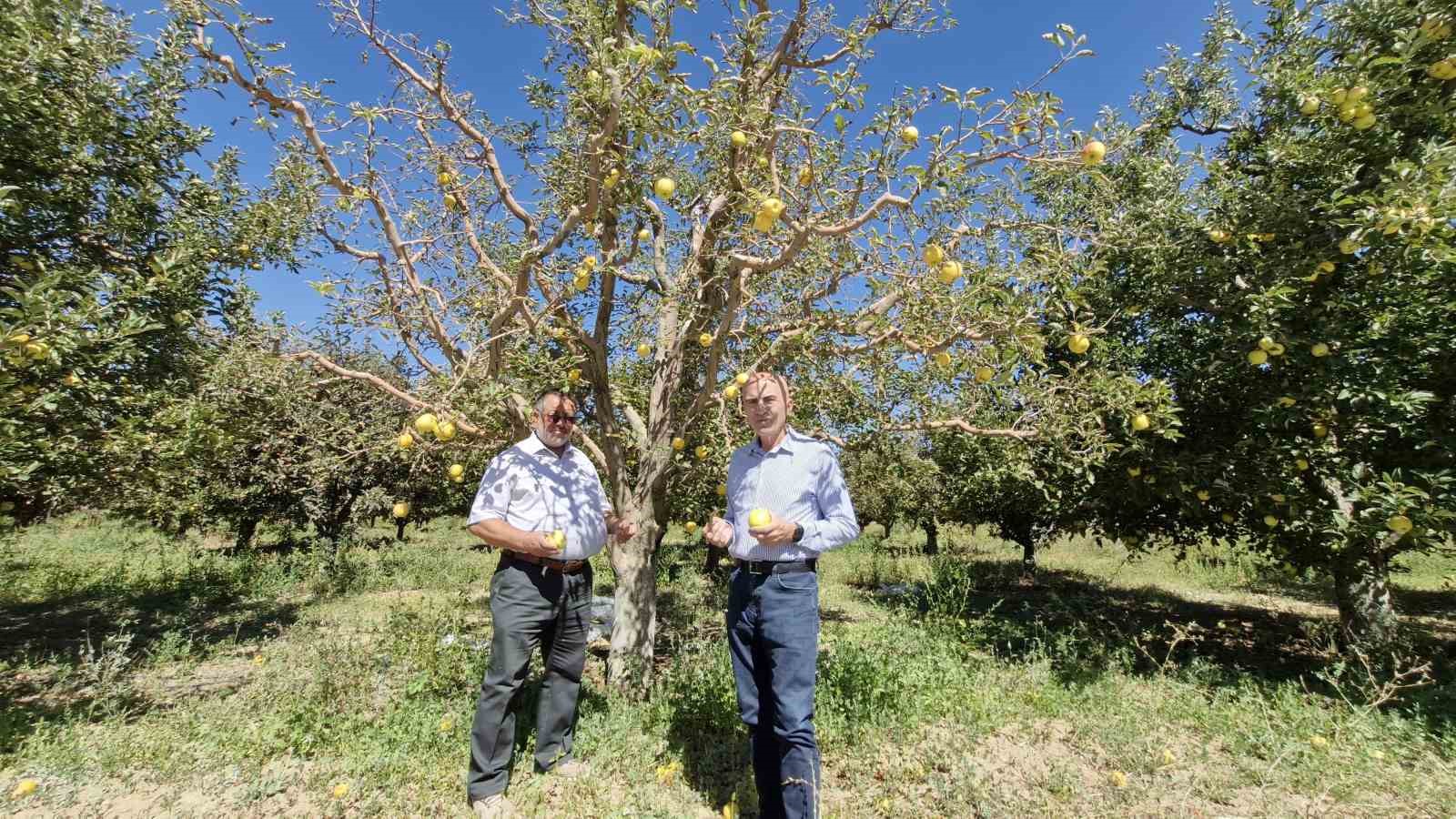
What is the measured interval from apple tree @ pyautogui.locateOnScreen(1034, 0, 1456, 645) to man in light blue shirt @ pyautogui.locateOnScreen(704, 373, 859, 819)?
207 centimetres

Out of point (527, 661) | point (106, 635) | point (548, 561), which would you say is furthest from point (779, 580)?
point (106, 635)

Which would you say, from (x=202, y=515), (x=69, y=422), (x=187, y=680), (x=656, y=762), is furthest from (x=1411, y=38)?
(x=202, y=515)

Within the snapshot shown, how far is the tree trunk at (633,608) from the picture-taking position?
4531mm

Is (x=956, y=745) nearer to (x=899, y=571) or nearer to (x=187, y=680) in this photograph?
(x=187, y=680)

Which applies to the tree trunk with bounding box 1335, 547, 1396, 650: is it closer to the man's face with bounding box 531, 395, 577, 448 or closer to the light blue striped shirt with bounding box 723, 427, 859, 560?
the light blue striped shirt with bounding box 723, 427, 859, 560

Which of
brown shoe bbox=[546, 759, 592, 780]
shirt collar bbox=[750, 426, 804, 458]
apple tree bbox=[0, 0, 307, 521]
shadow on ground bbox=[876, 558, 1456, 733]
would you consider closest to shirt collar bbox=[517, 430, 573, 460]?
shirt collar bbox=[750, 426, 804, 458]

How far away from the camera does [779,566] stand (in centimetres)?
288

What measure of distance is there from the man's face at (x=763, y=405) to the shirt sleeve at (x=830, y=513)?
1.03 ft

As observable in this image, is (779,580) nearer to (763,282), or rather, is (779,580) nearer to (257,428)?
(763,282)

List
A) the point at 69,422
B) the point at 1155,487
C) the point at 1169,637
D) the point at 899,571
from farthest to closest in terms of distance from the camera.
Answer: the point at 899,571
the point at 1169,637
the point at 1155,487
the point at 69,422

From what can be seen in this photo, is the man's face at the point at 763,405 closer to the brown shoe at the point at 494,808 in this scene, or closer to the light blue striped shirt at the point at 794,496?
the light blue striped shirt at the point at 794,496

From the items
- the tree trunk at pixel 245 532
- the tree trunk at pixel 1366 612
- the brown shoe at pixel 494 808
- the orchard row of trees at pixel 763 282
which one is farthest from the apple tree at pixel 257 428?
the tree trunk at pixel 1366 612

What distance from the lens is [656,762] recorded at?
360 cm

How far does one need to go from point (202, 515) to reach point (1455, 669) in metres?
18.1
